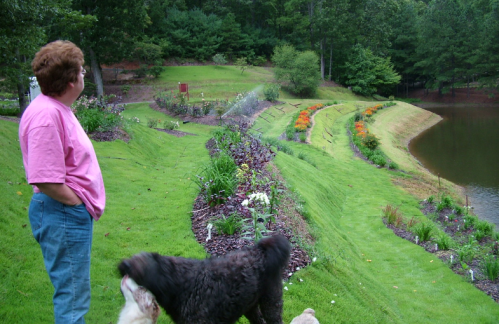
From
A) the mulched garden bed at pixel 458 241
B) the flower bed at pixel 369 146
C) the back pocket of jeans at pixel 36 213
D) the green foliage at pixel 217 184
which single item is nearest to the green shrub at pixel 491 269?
the mulched garden bed at pixel 458 241

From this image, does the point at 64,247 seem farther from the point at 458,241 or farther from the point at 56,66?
the point at 458,241

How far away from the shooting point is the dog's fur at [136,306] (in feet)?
7.99

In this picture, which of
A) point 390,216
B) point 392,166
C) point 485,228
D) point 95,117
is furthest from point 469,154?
point 95,117

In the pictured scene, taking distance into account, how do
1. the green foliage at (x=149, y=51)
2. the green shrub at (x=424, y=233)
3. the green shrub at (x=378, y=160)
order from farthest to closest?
1. the green foliage at (x=149, y=51)
2. the green shrub at (x=378, y=160)
3. the green shrub at (x=424, y=233)

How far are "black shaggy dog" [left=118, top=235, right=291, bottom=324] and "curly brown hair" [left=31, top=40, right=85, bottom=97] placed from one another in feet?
3.92

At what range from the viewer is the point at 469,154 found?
23.5 m

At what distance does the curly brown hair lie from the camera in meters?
2.42

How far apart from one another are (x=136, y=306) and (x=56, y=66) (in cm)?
156

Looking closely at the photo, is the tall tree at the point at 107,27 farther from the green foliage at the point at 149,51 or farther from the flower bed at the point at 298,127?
the flower bed at the point at 298,127

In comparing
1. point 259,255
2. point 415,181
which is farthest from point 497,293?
point 415,181

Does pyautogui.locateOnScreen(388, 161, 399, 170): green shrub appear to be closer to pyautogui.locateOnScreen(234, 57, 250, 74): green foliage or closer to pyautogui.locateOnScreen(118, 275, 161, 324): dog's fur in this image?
pyautogui.locateOnScreen(118, 275, 161, 324): dog's fur

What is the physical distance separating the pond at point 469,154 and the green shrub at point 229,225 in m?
10.8

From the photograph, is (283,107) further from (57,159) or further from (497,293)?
(57,159)

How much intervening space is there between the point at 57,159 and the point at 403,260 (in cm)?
850
